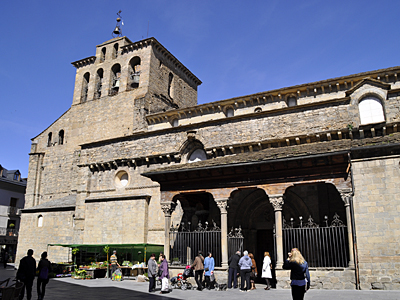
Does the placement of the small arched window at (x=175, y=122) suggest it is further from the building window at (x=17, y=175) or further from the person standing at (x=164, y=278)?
the building window at (x=17, y=175)

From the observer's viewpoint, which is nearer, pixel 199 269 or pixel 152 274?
pixel 152 274

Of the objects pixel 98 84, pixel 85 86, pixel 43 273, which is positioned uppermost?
pixel 85 86

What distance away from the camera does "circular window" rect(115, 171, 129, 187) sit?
2123cm

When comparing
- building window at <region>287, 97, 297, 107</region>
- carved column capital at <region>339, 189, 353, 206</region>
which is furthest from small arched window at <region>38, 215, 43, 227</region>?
carved column capital at <region>339, 189, 353, 206</region>

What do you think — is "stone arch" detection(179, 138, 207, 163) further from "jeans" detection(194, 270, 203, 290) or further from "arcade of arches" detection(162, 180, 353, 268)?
"jeans" detection(194, 270, 203, 290)

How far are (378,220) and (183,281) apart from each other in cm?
709

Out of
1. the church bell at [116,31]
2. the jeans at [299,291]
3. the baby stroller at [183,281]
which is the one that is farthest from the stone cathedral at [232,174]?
the jeans at [299,291]

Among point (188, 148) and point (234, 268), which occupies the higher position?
point (188, 148)

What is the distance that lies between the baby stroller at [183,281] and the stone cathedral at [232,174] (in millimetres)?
1201

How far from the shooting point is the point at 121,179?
847 inches

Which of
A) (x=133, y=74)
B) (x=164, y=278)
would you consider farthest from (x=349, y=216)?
(x=133, y=74)

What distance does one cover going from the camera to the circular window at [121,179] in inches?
836

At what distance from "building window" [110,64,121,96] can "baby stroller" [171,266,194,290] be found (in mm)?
21462

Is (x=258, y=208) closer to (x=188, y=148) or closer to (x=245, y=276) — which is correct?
(x=245, y=276)
